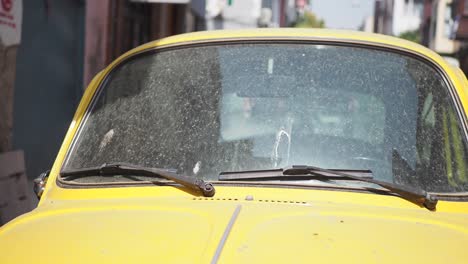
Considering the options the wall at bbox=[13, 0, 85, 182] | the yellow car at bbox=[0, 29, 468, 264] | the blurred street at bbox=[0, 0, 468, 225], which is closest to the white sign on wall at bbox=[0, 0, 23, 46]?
the blurred street at bbox=[0, 0, 468, 225]

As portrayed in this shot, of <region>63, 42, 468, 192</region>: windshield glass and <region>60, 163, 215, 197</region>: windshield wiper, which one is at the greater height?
<region>63, 42, 468, 192</region>: windshield glass

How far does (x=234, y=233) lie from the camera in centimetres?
226

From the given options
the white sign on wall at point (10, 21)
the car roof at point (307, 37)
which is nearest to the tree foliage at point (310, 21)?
the white sign on wall at point (10, 21)

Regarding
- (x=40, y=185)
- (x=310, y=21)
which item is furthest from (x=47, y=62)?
(x=310, y=21)

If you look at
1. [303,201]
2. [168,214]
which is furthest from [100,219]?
[303,201]

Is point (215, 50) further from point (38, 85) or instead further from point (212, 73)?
point (38, 85)

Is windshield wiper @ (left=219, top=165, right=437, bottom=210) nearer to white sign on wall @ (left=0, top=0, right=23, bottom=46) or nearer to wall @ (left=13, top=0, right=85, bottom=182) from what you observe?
white sign on wall @ (left=0, top=0, right=23, bottom=46)

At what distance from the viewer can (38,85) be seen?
9.39 metres

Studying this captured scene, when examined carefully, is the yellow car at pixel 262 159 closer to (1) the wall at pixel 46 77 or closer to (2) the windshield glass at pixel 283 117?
(2) the windshield glass at pixel 283 117

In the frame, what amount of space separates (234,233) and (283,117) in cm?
82

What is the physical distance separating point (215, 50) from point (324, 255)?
1.39 meters

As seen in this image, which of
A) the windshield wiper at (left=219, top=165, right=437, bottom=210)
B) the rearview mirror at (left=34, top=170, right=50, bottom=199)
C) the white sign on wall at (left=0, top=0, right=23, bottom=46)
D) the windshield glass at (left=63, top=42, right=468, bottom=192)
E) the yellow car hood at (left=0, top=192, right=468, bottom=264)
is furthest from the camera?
the white sign on wall at (left=0, top=0, right=23, bottom=46)

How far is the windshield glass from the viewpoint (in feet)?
9.37

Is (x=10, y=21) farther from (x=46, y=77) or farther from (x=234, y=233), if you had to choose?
(x=234, y=233)
